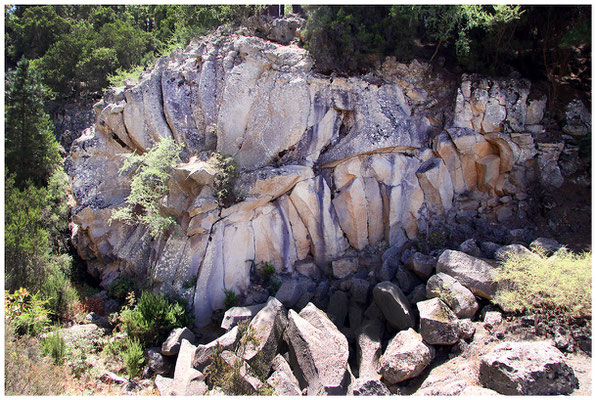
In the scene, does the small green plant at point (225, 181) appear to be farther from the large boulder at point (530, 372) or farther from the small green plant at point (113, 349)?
the large boulder at point (530, 372)

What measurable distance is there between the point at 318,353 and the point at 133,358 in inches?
134

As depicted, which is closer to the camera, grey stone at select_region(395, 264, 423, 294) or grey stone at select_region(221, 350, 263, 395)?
grey stone at select_region(221, 350, 263, 395)

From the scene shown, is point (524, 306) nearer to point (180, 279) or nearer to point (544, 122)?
point (544, 122)

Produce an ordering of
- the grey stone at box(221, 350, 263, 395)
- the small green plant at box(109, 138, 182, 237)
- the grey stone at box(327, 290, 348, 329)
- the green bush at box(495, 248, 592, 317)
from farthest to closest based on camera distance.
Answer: the small green plant at box(109, 138, 182, 237), the grey stone at box(327, 290, 348, 329), the green bush at box(495, 248, 592, 317), the grey stone at box(221, 350, 263, 395)

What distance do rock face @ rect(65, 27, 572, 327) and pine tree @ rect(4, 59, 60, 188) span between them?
259 centimetres

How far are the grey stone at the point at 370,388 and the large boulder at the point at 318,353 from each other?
1.09 feet

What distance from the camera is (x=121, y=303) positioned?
9367 mm

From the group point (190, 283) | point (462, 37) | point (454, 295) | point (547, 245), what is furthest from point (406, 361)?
point (462, 37)

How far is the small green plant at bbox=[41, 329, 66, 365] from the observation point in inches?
267

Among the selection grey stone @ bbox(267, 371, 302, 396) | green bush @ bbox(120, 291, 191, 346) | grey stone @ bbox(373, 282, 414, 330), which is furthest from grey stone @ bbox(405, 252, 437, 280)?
green bush @ bbox(120, 291, 191, 346)

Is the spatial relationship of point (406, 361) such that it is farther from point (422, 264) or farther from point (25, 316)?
point (25, 316)

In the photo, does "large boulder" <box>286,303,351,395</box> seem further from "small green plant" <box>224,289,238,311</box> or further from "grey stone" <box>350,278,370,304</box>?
"small green plant" <box>224,289,238,311</box>

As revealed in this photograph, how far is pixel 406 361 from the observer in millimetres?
6227

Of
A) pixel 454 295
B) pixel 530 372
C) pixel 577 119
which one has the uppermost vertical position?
pixel 577 119
